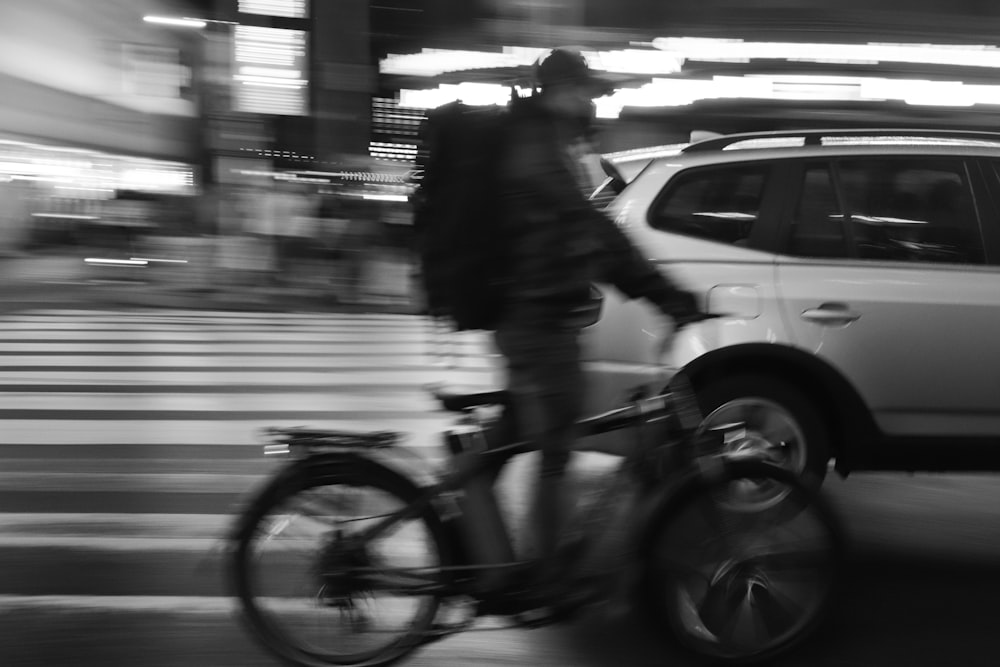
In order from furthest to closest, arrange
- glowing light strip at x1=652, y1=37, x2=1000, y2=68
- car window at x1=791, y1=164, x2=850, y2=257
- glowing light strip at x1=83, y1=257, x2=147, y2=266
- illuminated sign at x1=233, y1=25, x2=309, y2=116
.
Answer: illuminated sign at x1=233, y1=25, x2=309, y2=116 → glowing light strip at x1=83, y1=257, x2=147, y2=266 → glowing light strip at x1=652, y1=37, x2=1000, y2=68 → car window at x1=791, y1=164, x2=850, y2=257

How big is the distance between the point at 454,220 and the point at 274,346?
9.90 meters

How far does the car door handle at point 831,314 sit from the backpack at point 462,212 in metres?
2.11

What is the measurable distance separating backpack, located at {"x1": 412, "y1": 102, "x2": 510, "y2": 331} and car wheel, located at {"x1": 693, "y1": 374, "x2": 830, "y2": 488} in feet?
6.71

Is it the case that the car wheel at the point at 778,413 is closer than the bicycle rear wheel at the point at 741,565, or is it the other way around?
the bicycle rear wheel at the point at 741,565

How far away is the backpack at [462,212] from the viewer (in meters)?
3.19

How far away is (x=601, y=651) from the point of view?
12.4 ft

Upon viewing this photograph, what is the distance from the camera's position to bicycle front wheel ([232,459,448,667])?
11.1 ft

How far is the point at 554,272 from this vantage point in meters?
3.25

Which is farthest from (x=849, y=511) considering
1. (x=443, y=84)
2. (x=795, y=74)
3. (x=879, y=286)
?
(x=443, y=84)

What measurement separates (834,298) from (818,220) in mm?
372

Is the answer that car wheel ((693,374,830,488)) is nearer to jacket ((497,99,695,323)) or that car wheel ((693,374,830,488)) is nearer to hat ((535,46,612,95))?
jacket ((497,99,695,323))

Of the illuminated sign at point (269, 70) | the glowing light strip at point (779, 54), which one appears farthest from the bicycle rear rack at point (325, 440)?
the illuminated sign at point (269, 70)

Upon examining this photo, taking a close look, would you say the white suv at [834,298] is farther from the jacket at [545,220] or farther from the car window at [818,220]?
the jacket at [545,220]

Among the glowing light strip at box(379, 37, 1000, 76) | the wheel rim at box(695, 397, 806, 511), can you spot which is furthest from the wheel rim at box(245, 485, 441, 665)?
the glowing light strip at box(379, 37, 1000, 76)
